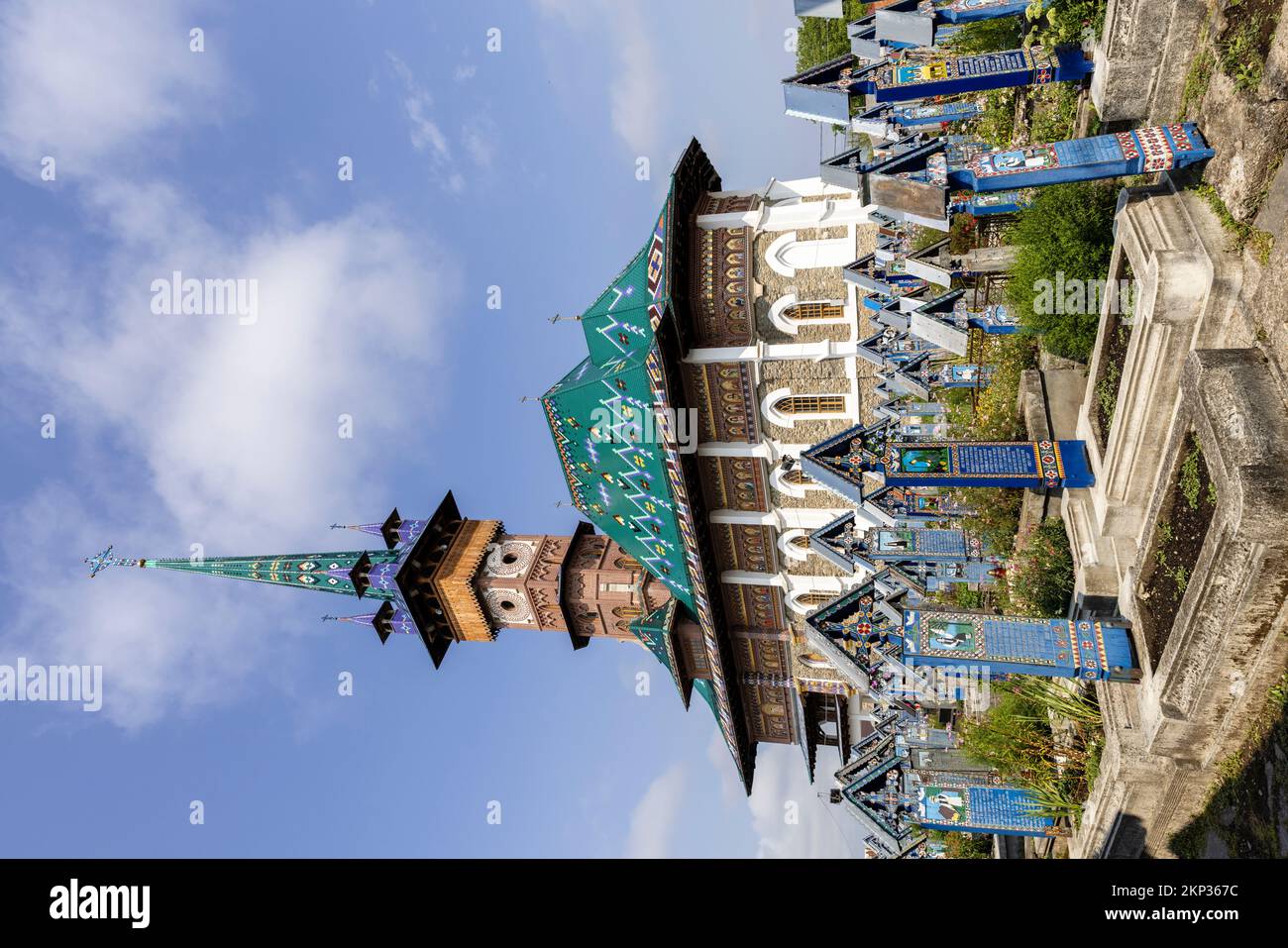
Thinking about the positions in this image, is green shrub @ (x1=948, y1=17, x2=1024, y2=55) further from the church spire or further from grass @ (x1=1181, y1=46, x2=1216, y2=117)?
the church spire

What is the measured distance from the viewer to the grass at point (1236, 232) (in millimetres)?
8585

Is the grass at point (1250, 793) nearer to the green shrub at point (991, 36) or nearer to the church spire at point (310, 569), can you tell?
the green shrub at point (991, 36)

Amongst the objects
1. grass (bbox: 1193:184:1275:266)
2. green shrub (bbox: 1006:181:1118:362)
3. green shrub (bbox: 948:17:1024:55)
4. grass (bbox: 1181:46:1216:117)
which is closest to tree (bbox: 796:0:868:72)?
green shrub (bbox: 948:17:1024:55)

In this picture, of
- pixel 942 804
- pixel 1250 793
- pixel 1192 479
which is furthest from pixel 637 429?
pixel 1250 793

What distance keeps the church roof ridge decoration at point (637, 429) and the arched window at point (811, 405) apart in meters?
2.83

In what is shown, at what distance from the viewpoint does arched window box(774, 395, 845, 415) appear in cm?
1861

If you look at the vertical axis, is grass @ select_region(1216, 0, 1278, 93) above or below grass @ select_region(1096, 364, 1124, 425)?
above

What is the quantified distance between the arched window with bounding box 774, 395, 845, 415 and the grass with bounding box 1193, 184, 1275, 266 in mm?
9071

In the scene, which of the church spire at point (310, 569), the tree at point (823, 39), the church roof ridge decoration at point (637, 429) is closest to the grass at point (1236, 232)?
the church roof ridge decoration at point (637, 429)

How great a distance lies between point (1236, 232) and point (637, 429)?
41.7 ft

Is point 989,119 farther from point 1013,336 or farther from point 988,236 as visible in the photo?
point 1013,336
